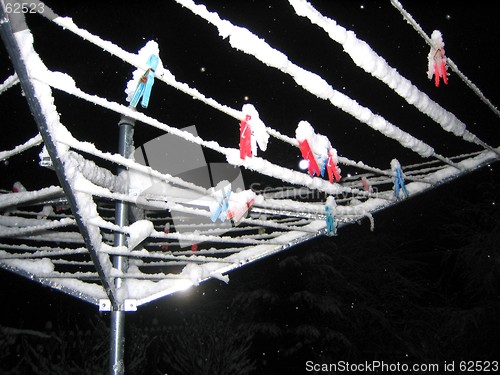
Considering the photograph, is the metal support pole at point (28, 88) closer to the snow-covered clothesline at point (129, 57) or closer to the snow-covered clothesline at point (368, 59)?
the snow-covered clothesline at point (129, 57)

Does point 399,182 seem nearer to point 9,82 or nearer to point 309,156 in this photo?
point 309,156

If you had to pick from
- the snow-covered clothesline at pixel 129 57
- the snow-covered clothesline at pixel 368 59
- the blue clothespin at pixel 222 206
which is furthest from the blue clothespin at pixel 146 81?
the blue clothespin at pixel 222 206

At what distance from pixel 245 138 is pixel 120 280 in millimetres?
1588

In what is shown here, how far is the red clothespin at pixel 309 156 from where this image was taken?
1811 mm

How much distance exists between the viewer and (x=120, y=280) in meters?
2.51

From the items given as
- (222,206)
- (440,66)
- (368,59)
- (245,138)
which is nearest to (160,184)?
(222,206)

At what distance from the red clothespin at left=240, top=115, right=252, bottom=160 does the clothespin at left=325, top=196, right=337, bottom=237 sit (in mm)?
1098

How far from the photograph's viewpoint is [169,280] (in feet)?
8.54

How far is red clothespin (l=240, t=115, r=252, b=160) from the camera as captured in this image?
1.58 m

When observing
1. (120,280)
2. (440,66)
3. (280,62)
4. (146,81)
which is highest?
(440,66)

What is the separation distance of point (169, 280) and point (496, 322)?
8340mm

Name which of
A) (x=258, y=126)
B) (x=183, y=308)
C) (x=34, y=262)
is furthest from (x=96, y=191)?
(x=183, y=308)

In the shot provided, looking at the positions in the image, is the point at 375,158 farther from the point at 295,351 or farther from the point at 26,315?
the point at 26,315

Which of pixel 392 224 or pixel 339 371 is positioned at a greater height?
pixel 392 224
